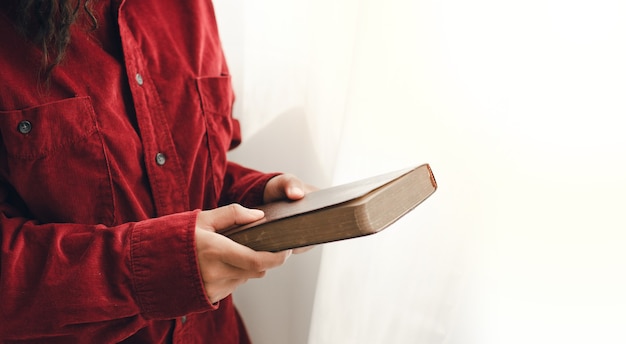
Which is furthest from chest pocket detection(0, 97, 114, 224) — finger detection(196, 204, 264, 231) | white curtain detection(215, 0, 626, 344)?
white curtain detection(215, 0, 626, 344)

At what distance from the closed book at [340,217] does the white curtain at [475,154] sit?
106mm

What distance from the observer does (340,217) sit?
401 mm

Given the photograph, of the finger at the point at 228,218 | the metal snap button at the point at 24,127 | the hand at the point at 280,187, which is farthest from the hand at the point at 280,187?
the metal snap button at the point at 24,127

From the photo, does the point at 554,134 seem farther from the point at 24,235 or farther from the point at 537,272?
the point at 24,235

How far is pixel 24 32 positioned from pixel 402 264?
0.48 m

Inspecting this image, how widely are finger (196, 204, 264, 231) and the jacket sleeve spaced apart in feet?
0.05

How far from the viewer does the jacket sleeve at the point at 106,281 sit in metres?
0.47

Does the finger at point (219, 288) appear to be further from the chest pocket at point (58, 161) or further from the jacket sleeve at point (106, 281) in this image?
the chest pocket at point (58, 161)

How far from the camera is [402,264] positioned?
627 mm

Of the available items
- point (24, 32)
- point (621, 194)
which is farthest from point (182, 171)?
point (621, 194)

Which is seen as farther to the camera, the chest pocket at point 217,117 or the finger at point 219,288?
the chest pocket at point 217,117

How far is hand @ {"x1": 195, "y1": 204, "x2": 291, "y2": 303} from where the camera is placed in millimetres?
456

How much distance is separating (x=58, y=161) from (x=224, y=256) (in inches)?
7.9

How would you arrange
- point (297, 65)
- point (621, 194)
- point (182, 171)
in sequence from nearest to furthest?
point (621, 194), point (182, 171), point (297, 65)
